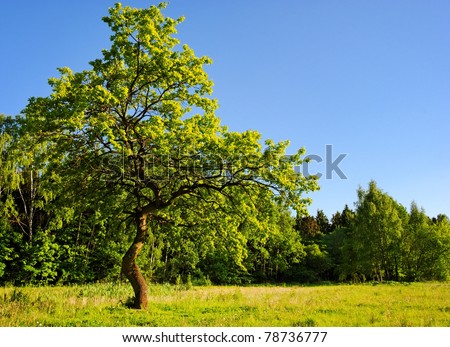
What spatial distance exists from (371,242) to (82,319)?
173 feet

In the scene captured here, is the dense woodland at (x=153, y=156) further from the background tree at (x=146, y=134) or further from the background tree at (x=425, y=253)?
the background tree at (x=425, y=253)

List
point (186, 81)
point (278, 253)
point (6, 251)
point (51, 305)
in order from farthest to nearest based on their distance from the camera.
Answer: point (278, 253) → point (6, 251) → point (186, 81) → point (51, 305)

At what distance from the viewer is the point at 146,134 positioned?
16.4 metres

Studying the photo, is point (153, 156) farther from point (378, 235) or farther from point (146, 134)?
point (378, 235)

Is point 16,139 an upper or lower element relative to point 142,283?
upper

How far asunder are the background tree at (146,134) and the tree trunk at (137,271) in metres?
0.05

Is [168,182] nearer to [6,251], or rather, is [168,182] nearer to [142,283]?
[142,283]

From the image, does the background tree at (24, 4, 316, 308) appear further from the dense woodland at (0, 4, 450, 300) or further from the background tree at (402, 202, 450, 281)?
the background tree at (402, 202, 450, 281)

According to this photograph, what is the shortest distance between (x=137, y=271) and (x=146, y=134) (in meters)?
7.64

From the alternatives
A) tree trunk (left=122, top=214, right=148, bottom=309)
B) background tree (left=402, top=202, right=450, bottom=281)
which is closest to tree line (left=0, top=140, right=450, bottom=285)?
background tree (left=402, top=202, right=450, bottom=281)

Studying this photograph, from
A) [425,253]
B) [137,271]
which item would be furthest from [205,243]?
[425,253]

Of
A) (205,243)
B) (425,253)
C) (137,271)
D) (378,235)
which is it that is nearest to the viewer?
(137,271)
